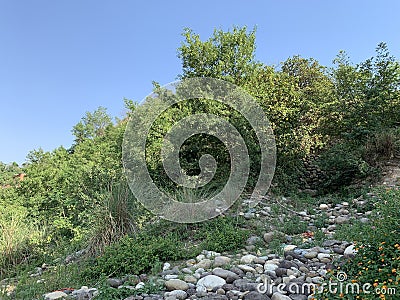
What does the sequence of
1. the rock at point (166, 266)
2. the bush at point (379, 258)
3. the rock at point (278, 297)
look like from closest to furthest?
the bush at point (379, 258) < the rock at point (278, 297) < the rock at point (166, 266)

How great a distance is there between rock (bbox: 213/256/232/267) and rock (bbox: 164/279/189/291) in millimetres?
479

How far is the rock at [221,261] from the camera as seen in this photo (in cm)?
299

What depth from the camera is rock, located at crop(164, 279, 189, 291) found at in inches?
101

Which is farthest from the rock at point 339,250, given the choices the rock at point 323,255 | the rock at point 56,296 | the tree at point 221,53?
the tree at point 221,53

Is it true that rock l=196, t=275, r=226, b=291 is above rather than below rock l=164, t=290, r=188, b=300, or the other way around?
above

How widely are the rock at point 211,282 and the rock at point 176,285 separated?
0.11m

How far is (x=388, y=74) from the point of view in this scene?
22.8 feet

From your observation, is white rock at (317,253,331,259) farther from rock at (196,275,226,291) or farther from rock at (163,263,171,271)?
rock at (163,263,171,271)

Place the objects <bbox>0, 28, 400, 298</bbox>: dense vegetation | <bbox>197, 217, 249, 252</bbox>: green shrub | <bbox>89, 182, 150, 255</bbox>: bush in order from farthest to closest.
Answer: <bbox>0, 28, 400, 298</bbox>: dense vegetation → <bbox>89, 182, 150, 255</bbox>: bush → <bbox>197, 217, 249, 252</bbox>: green shrub

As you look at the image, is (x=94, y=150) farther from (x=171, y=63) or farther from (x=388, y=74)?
(x=388, y=74)

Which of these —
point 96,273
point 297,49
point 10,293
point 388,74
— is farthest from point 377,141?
point 10,293

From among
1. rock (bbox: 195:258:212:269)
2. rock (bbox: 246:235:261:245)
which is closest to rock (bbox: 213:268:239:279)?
rock (bbox: 195:258:212:269)

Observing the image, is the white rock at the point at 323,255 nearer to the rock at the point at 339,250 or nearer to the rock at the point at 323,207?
the rock at the point at 339,250

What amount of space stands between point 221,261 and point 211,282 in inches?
17.3
